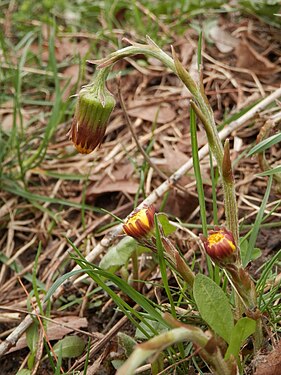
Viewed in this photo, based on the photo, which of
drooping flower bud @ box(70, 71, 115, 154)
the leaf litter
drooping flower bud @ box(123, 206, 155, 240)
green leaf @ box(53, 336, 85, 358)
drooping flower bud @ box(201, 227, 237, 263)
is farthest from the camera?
the leaf litter

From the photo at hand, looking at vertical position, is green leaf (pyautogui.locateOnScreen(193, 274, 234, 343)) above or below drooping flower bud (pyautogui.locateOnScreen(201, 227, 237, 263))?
below

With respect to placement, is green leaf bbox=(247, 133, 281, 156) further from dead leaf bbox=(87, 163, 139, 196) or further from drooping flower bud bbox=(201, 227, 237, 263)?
dead leaf bbox=(87, 163, 139, 196)

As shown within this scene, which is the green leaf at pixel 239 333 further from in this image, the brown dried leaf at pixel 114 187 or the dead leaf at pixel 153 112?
the dead leaf at pixel 153 112

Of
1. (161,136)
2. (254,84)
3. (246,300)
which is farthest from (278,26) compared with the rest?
(246,300)

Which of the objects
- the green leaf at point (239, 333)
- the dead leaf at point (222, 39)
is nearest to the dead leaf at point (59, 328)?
the green leaf at point (239, 333)

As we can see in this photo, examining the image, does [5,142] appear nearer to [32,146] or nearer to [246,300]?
[32,146]

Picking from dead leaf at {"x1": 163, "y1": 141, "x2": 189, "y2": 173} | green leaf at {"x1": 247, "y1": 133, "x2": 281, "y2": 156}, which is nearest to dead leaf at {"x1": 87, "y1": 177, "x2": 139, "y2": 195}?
dead leaf at {"x1": 163, "y1": 141, "x2": 189, "y2": 173}
